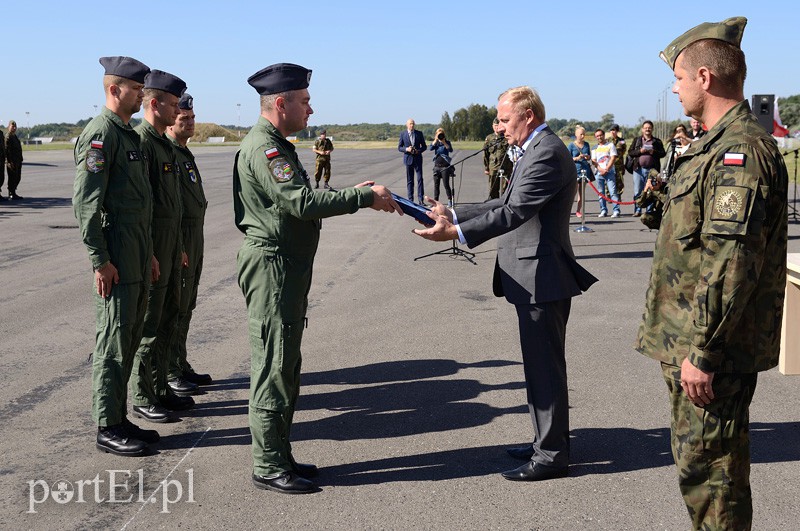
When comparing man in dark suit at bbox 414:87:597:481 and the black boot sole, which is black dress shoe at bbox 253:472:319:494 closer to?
the black boot sole

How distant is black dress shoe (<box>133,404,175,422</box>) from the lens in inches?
227

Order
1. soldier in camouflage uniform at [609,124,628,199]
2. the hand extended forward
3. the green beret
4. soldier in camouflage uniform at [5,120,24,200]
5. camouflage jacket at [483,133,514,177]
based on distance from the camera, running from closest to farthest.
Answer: the green beret → the hand extended forward → camouflage jacket at [483,133,514,177] → soldier in camouflage uniform at [609,124,628,199] → soldier in camouflage uniform at [5,120,24,200]

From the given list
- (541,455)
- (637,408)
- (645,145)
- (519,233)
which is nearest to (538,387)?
(541,455)

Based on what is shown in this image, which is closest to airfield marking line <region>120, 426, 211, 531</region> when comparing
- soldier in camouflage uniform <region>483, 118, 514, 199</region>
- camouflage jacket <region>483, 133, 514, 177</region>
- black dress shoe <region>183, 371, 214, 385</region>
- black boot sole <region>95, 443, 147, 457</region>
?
black boot sole <region>95, 443, 147, 457</region>

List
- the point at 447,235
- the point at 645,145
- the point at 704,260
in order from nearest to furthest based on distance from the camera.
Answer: the point at 704,260 < the point at 447,235 < the point at 645,145

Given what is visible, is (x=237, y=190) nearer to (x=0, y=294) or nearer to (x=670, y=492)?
(x=670, y=492)

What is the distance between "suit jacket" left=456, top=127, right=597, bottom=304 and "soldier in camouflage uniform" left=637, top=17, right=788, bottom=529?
4.47 ft

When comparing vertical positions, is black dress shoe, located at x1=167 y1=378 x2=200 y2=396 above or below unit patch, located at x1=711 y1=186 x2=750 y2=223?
below

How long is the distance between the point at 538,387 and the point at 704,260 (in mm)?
1953

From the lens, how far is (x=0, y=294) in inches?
398

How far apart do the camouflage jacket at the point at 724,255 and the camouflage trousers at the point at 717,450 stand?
4.1 inches

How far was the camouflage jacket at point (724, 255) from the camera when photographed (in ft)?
9.82

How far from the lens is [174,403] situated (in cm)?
605

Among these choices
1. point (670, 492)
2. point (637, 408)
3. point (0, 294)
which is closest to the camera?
point (670, 492)
